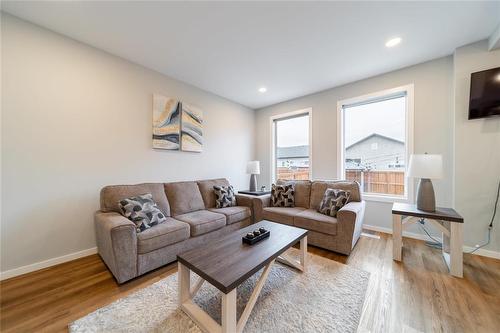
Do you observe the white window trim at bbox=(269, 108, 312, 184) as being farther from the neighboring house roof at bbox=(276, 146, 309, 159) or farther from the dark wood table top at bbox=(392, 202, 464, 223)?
the dark wood table top at bbox=(392, 202, 464, 223)

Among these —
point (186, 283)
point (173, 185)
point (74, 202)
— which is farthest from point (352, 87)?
point (74, 202)

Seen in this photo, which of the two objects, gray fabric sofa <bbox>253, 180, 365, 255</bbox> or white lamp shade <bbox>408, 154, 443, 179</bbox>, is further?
gray fabric sofa <bbox>253, 180, 365, 255</bbox>

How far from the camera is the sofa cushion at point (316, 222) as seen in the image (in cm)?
233

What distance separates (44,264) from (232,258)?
224 cm

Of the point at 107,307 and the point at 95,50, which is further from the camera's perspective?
the point at 95,50

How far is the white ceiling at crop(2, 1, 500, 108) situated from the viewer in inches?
69.8

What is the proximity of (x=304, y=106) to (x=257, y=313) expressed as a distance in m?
3.71

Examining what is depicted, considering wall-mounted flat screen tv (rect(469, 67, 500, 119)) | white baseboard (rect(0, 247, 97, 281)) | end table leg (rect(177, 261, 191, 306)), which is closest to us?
end table leg (rect(177, 261, 191, 306))

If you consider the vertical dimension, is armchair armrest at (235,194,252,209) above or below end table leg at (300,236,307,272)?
above

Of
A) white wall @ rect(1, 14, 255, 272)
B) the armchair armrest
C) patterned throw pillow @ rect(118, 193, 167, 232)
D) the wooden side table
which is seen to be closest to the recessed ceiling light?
the wooden side table

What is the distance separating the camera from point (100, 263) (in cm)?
213

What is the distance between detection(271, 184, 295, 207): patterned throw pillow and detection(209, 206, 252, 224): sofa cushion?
0.50m

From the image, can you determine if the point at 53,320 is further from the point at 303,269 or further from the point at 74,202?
the point at 303,269

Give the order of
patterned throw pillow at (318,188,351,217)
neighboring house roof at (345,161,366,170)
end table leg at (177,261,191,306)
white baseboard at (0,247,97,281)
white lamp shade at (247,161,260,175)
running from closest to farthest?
end table leg at (177,261,191,306) → white baseboard at (0,247,97,281) → patterned throw pillow at (318,188,351,217) → neighboring house roof at (345,161,366,170) → white lamp shade at (247,161,260,175)
